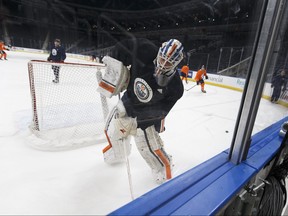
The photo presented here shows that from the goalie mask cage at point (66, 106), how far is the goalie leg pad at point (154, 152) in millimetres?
497

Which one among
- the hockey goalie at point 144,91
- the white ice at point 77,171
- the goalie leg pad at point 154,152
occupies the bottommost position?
the white ice at point 77,171

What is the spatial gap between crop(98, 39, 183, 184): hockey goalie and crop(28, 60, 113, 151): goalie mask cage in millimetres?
321

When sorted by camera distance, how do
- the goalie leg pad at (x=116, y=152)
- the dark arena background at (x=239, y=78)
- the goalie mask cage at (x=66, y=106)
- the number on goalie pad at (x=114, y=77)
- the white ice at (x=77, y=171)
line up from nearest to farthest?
the dark arena background at (x=239, y=78)
the white ice at (x=77, y=171)
the number on goalie pad at (x=114, y=77)
the goalie leg pad at (x=116, y=152)
the goalie mask cage at (x=66, y=106)

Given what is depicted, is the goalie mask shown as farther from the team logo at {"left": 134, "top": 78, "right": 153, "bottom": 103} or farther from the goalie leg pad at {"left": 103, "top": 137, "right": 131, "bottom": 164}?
the goalie leg pad at {"left": 103, "top": 137, "right": 131, "bottom": 164}

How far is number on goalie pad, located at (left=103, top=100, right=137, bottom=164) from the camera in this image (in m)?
0.87

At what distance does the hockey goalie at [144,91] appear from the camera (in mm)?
708

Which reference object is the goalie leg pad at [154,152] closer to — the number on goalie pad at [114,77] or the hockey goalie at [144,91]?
the hockey goalie at [144,91]

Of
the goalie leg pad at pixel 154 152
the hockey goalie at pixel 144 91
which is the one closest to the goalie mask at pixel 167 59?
the hockey goalie at pixel 144 91

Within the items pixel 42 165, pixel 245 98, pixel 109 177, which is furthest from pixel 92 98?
pixel 245 98

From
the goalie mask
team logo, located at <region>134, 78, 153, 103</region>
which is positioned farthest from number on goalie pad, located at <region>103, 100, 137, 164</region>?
the goalie mask

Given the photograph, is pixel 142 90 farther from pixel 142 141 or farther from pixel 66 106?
pixel 66 106

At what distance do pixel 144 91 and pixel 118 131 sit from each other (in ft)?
0.93

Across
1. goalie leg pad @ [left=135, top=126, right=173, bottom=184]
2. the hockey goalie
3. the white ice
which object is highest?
the hockey goalie

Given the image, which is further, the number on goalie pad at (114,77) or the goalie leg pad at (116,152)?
the goalie leg pad at (116,152)
